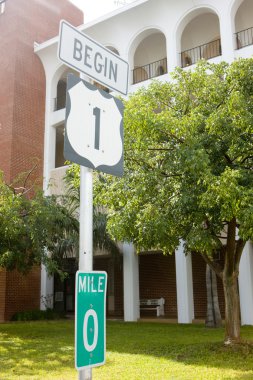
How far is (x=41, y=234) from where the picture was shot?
13719 mm

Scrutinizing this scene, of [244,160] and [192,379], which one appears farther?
[244,160]

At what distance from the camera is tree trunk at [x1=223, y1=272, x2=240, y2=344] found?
32.5 ft

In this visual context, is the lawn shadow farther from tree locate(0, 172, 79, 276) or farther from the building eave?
the building eave

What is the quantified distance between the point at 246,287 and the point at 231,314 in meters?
6.37

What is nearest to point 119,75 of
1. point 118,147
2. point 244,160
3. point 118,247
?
point 118,147

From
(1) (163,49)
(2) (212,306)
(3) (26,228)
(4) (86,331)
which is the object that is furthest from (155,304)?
(4) (86,331)

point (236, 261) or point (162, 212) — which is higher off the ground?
point (162, 212)

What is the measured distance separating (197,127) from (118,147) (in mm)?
6567

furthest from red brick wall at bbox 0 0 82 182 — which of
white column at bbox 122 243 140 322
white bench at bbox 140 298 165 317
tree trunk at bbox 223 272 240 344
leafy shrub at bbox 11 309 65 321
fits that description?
tree trunk at bbox 223 272 240 344

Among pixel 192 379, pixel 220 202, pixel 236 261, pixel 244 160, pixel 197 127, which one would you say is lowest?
pixel 192 379

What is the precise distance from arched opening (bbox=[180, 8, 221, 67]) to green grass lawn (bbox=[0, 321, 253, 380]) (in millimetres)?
12790

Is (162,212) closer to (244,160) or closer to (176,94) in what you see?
(244,160)

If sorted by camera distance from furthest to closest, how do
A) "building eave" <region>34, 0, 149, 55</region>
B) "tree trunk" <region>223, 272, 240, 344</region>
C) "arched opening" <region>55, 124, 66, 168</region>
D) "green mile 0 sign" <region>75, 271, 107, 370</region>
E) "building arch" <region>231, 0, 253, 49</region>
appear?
"arched opening" <region>55, 124, 66, 168</region> → "building eave" <region>34, 0, 149, 55</region> → "building arch" <region>231, 0, 253, 49</region> → "tree trunk" <region>223, 272, 240, 344</region> → "green mile 0 sign" <region>75, 271, 107, 370</region>

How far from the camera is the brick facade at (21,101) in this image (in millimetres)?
20797
